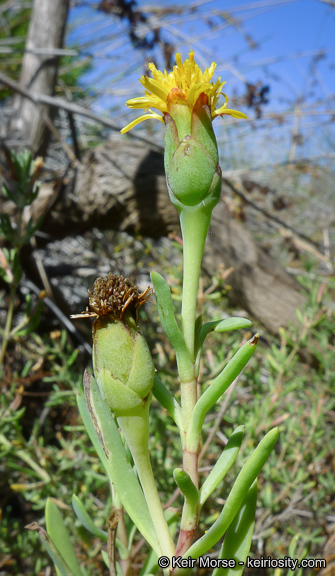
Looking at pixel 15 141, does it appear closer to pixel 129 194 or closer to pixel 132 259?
pixel 129 194

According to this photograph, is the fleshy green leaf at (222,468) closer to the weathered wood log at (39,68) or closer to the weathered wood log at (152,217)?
the weathered wood log at (152,217)

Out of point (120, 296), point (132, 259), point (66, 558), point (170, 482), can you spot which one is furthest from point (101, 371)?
point (132, 259)

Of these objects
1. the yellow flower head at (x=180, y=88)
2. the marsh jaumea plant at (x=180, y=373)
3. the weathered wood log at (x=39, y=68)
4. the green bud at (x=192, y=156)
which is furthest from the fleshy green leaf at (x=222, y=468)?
the weathered wood log at (x=39, y=68)

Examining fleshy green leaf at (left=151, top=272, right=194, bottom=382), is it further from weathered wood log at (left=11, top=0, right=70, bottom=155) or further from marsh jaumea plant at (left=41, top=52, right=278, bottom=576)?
weathered wood log at (left=11, top=0, right=70, bottom=155)

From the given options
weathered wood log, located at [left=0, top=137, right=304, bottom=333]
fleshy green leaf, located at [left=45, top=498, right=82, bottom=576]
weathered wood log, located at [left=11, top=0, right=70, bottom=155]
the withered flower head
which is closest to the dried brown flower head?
the withered flower head

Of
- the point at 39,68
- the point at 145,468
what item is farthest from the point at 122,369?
the point at 39,68

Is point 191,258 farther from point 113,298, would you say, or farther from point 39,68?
point 39,68
